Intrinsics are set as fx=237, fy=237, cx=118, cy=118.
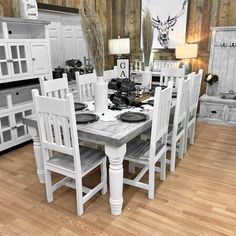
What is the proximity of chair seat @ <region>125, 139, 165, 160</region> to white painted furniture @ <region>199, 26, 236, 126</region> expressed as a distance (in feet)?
7.43

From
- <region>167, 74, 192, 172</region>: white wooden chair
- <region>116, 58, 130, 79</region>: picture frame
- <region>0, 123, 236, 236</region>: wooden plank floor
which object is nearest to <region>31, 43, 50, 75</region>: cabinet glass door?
<region>116, 58, 130, 79</region>: picture frame

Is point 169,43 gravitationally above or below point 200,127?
above

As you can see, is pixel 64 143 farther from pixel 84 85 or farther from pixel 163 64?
pixel 163 64

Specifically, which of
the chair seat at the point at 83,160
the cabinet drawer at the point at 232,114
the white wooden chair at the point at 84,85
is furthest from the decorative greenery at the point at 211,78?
the chair seat at the point at 83,160

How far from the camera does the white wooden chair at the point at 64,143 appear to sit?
1.74 metres

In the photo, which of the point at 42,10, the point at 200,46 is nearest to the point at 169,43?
the point at 200,46

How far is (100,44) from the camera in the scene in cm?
210

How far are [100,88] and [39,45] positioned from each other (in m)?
1.65

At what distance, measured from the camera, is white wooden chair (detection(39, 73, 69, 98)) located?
8.11ft

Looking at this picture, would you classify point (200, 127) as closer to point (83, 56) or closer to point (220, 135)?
point (220, 135)

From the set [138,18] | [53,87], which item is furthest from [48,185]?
[138,18]

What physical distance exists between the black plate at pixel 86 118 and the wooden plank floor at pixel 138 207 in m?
0.76

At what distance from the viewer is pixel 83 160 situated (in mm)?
2037

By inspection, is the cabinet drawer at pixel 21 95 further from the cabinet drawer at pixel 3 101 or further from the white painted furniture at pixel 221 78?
the white painted furniture at pixel 221 78
